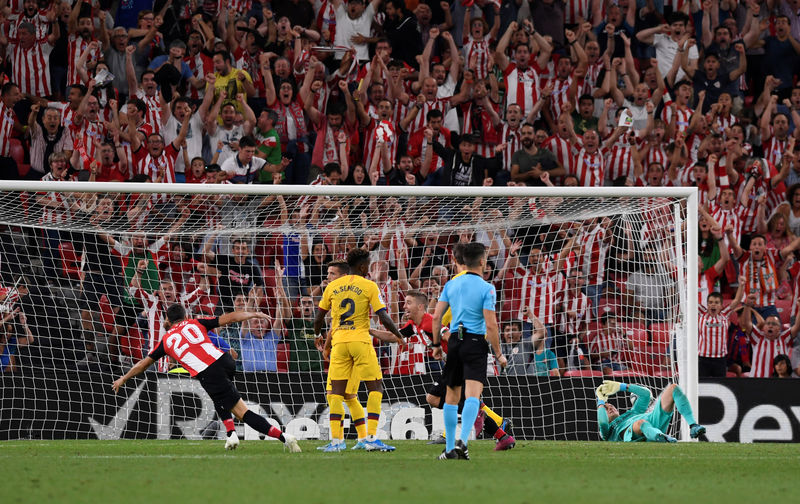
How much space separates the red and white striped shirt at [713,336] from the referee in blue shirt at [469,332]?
6948mm

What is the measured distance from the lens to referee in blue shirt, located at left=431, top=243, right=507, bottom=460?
845cm

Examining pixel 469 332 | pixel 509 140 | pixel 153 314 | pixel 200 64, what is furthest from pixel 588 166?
pixel 469 332

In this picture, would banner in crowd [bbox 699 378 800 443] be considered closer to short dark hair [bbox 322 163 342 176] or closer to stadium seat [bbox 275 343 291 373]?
stadium seat [bbox 275 343 291 373]

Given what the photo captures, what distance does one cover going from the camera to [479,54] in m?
17.2

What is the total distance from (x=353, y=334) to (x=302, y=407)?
10.9 feet

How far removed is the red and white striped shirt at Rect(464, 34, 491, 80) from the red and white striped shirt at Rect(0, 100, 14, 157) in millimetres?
7087

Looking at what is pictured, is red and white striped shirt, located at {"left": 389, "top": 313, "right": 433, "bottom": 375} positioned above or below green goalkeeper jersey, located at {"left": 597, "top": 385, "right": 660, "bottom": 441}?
above

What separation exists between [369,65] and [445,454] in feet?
30.3

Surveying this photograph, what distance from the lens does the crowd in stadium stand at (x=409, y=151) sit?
1330 centimetres

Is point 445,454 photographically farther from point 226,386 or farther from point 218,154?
point 218,154

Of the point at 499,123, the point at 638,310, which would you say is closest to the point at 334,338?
the point at 638,310

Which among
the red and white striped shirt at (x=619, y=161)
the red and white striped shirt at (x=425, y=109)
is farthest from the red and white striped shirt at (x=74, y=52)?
the red and white striped shirt at (x=619, y=161)

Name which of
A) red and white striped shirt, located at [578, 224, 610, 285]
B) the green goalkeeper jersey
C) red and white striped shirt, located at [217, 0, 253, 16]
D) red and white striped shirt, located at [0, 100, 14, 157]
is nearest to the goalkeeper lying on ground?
the green goalkeeper jersey

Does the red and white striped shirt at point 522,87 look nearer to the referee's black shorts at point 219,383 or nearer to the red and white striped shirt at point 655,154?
the red and white striped shirt at point 655,154
